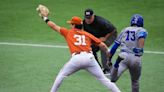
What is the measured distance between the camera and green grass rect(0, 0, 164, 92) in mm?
12844

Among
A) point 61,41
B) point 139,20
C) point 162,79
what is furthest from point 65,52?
point 139,20

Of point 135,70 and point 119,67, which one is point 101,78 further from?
point 135,70

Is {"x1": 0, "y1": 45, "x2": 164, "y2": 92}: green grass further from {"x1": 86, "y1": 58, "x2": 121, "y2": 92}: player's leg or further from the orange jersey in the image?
the orange jersey

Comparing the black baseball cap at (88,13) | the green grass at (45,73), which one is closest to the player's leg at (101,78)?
the green grass at (45,73)

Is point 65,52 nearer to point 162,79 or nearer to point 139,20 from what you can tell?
point 162,79

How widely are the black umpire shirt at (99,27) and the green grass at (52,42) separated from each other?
3.79 ft

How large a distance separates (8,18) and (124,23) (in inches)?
179

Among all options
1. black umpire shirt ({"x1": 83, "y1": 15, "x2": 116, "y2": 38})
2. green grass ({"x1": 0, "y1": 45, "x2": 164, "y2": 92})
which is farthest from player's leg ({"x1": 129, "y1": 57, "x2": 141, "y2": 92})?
black umpire shirt ({"x1": 83, "y1": 15, "x2": 116, "y2": 38})

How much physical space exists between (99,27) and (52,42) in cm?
458

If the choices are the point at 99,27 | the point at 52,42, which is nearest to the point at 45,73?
the point at 99,27

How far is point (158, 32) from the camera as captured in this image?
19.1 metres

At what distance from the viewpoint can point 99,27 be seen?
13.7 meters

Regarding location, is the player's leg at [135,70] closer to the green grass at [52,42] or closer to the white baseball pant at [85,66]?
the white baseball pant at [85,66]

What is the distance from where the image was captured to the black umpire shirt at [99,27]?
44.9 ft
